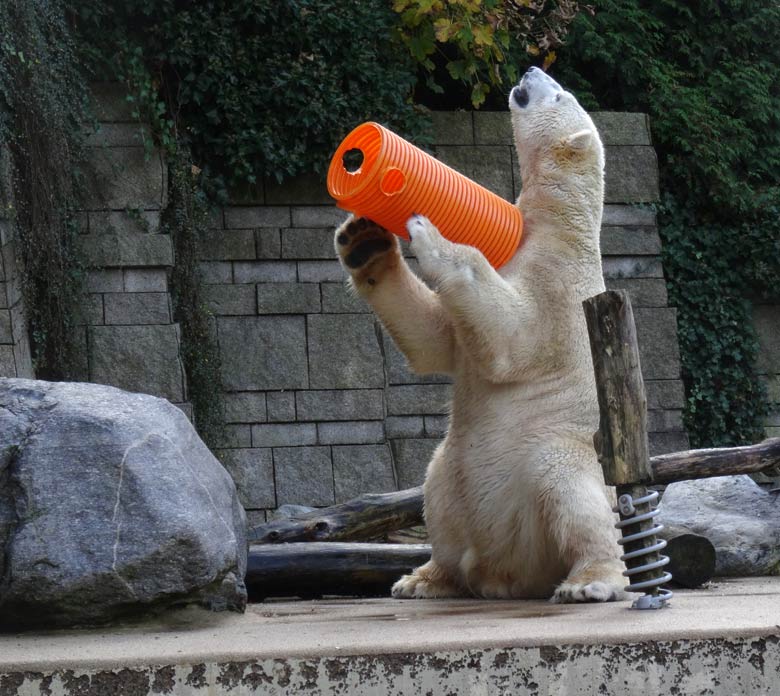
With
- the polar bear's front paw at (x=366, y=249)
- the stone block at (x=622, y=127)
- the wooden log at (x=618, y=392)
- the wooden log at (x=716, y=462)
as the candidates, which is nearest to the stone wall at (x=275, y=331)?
the stone block at (x=622, y=127)

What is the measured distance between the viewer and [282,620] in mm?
3357

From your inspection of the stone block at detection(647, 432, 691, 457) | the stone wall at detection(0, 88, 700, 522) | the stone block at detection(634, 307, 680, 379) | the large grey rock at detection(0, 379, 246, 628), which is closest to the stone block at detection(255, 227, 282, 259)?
the stone wall at detection(0, 88, 700, 522)

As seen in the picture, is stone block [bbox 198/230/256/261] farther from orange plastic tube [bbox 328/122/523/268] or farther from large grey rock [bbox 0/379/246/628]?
large grey rock [bbox 0/379/246/628]

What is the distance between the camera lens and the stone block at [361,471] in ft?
24.5

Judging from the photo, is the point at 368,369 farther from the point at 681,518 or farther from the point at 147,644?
the point at 147,644

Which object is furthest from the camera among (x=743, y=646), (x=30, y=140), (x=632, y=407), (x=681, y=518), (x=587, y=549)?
(x=30, y=140)

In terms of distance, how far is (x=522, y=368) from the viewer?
3854mm

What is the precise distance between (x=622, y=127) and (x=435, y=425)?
8.19 feet

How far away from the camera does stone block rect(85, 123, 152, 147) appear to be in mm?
7242

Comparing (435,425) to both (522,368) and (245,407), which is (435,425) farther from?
(522,368)

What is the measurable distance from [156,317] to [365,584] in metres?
3.12

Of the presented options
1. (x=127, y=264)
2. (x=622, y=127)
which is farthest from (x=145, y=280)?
(x=622, y=127)

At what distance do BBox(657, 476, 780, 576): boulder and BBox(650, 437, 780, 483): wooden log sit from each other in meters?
0.22

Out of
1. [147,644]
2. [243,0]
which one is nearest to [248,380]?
[243,0]
